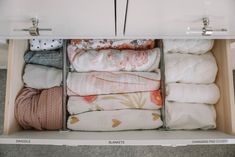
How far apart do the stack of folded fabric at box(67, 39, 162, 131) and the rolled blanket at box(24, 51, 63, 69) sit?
5 centimetres

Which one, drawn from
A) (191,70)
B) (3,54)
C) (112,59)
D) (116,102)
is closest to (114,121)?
(116,102)

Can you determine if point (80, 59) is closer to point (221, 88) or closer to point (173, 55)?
point (173, 55)

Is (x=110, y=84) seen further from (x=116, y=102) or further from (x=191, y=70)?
(x=191, y=70)

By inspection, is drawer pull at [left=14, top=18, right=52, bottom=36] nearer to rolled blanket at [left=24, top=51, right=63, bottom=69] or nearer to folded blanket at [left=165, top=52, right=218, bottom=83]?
rolled blanket at [left=24, top=51, right=63, bottom=69]

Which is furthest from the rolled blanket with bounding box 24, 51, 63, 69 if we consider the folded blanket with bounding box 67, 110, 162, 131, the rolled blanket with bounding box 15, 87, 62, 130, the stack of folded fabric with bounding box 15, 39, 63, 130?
the folded blanket with bounding box 67, 110, 162, 131

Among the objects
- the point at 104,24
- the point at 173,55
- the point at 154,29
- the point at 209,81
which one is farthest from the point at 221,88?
the point at 104,24

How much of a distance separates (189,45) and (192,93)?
177mm

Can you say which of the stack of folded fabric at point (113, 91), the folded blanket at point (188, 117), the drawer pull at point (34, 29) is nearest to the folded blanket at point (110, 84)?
the stack of folded fabric at point (113, 91)

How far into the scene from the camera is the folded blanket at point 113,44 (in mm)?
968

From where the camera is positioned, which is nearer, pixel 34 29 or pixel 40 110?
pixel 34 29

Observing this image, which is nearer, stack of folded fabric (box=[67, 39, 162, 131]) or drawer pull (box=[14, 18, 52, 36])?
drawer pull (box=[14, 18, 52, 36])

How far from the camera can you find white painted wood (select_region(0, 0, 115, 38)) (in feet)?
2.08

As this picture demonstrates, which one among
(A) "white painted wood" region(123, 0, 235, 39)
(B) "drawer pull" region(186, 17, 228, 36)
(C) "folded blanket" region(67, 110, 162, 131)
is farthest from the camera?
(C) "folded blanket" region(67, 110, 162, 131)

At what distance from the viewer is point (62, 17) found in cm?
72
